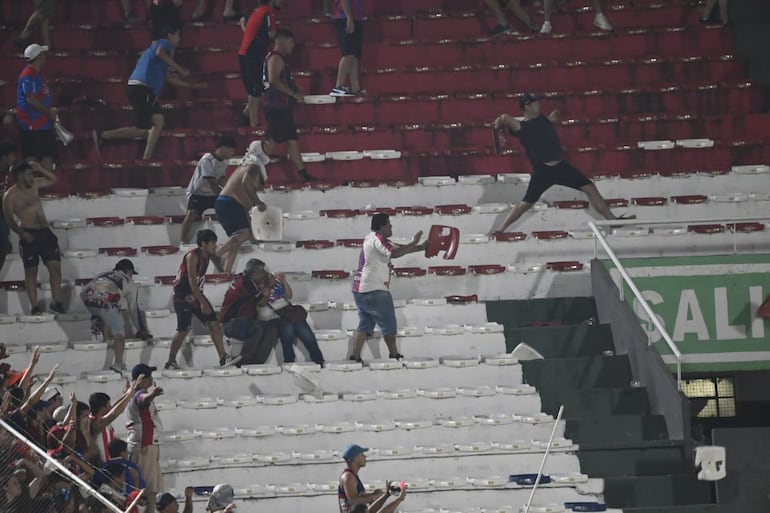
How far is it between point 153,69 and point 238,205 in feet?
8.84

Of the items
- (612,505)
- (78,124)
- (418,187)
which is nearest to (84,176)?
(78,124)

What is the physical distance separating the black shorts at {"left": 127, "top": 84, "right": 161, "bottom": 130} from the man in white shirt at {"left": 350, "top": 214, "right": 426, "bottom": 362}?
425cm

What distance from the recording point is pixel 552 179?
19.0 meters

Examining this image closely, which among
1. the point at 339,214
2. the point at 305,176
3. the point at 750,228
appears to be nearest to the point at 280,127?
the point at 305,176

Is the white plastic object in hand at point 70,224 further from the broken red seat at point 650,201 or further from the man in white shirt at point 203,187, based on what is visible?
the broken red seat at point 650,201

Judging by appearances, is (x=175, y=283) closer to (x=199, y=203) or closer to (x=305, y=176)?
(x=199, y=203)

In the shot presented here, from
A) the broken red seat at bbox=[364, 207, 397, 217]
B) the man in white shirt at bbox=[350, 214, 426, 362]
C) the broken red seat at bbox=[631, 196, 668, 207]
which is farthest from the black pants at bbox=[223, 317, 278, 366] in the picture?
the broken red seat at bbox=[631, 196, 668, 207]

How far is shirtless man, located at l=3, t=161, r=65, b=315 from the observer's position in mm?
18016

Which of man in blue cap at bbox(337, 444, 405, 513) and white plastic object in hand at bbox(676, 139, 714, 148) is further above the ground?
white plastic object in hand at bbox(676, 139, 714, 148)

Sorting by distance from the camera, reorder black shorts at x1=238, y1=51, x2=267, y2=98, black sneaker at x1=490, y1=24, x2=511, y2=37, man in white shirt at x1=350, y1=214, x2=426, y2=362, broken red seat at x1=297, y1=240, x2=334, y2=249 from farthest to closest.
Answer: black sneaker at x1=490, y1=24, x2=511, y2=37
black shorts at x1=238, y1=51, x2=267, y2=98
broken red seat at x1=297, y1=240, x2=334, y2=249
man in white shirt at x1=350, y1=214, x2=426, y2=362

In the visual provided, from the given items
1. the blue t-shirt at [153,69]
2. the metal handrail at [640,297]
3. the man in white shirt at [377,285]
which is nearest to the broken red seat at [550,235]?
the metal handrail at [640,297]

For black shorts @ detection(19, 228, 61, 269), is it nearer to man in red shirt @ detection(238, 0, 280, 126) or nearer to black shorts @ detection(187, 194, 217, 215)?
black shorts @ detection(187, 194, 217, 215)

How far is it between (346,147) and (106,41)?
3376 millimetres

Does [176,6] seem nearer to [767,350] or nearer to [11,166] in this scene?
[11,166]
